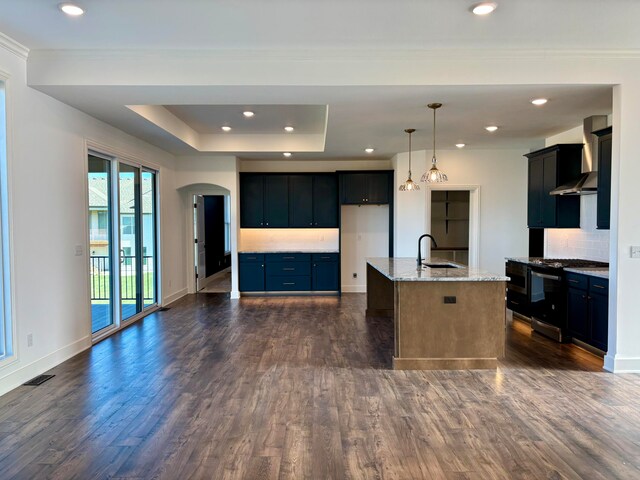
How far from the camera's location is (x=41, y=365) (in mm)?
3814

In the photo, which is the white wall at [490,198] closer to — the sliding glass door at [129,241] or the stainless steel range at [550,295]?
the stainless steel range at [550,295]

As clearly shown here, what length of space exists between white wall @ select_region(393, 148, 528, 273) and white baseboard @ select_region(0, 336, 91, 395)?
16.5ft

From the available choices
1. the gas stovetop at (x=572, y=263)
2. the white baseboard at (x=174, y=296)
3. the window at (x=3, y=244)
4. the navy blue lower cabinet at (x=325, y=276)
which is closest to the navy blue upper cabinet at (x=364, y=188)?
the navy blue lower cabinet at (x=325, y=276)

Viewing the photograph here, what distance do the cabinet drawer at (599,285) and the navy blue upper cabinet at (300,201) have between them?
16.4ft

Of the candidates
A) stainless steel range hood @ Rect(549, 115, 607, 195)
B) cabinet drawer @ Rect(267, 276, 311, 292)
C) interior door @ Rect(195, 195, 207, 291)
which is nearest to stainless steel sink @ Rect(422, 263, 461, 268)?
stainless steel range hood @ Rect(549, 115, 607, 195)

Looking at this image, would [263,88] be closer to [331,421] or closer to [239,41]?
[239,41]

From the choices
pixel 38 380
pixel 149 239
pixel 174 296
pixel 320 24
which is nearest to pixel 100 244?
pixel 149 239

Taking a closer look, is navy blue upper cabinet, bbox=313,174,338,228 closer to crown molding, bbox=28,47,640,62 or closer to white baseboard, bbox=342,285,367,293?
white baseboard, bbox=342,285,367,293

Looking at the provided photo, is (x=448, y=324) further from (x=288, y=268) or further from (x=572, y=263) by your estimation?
(x=288, y=268)

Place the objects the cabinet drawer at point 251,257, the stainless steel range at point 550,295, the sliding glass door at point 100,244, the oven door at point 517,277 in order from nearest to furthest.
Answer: the stainless steel range at point 550,295, the sliding glass door at point 100,244, the oven door at point 517,277, the cabinet drawer at point 251,257

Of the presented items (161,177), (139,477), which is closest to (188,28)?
(139,477)

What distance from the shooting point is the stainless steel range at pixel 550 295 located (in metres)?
4.66

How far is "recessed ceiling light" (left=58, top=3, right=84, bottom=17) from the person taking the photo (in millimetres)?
2834

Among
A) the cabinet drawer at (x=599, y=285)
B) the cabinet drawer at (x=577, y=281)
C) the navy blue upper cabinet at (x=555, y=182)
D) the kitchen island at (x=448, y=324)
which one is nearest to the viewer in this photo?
the kitchen island at (x=448, y=324)
